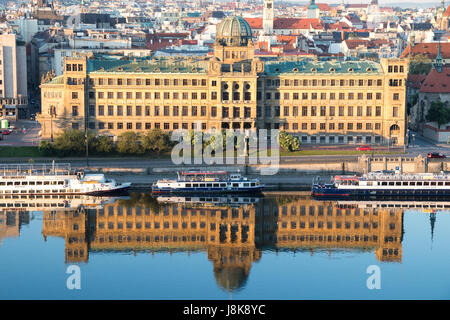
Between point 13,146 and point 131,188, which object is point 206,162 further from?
point 13,146

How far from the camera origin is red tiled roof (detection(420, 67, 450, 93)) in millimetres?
166875

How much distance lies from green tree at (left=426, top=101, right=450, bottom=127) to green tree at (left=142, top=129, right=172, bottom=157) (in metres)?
43.3

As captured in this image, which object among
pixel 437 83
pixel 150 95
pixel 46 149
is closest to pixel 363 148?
pixel 150 95

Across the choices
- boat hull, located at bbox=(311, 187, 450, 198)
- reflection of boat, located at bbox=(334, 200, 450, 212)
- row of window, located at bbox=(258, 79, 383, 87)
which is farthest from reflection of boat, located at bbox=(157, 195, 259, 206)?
row of window, located at bbox=(258, 79, 383, 87)

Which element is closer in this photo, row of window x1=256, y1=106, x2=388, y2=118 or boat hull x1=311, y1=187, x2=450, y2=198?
boat hull x1=311, y1=187, x2=450, y2=198

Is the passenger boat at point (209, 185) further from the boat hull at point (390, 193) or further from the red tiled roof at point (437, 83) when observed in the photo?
the red tiled roof at point (437, 83)

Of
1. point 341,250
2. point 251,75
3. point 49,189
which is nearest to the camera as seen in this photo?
point 341,250

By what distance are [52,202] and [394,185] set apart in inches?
1656

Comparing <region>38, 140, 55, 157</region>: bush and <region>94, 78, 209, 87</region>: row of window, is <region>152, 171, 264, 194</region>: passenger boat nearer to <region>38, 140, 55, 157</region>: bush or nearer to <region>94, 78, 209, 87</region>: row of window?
<region>38, 140, 55, 157</region>: bush

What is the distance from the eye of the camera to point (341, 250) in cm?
10112
